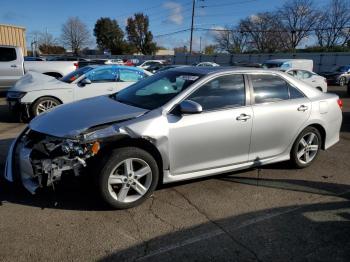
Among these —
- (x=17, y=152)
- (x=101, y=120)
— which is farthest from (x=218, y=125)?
(x=17, y=152)

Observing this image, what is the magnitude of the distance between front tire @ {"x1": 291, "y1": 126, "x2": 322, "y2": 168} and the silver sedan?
0.7 inches

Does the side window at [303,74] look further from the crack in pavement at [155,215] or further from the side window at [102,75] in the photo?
the crack in pavement at [155,215]

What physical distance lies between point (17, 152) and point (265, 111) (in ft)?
10.3

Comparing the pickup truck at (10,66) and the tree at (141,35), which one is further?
the tree at (141,35)

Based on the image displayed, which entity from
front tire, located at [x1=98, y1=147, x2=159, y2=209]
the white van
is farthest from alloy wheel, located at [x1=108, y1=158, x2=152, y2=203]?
the white van

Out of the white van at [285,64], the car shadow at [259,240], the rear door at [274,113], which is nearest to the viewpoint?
the car shadow at [259,240]

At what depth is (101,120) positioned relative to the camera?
4043 mm

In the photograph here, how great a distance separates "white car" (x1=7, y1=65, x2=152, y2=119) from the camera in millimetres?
8602

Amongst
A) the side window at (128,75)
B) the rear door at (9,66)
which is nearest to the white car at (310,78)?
the side window at (128,75)

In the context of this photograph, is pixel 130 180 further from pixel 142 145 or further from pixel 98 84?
pixel 98 84

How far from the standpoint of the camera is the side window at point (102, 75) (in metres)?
9.34

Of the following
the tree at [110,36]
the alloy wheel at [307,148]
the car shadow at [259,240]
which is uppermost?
the tree at [110,36]

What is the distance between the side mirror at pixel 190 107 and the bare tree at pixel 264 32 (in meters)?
69.8

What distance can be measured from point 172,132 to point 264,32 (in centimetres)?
7426
